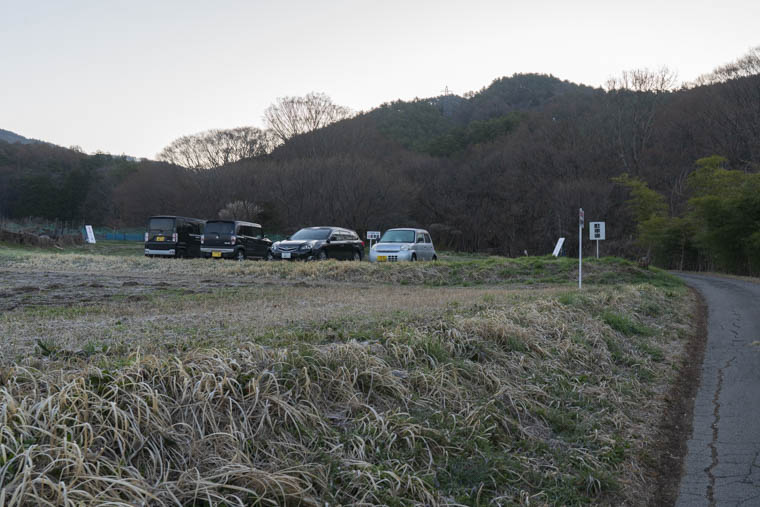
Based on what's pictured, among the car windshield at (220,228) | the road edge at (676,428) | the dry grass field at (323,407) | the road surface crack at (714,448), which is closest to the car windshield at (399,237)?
the car windshield at (220,228)

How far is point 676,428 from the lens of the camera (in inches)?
198

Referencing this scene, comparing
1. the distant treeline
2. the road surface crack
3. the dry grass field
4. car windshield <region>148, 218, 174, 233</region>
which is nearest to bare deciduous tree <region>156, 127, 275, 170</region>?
the distant treeline

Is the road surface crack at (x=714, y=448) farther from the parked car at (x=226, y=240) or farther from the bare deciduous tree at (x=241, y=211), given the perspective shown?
the bare deciduous tree at (x=241, y=211)

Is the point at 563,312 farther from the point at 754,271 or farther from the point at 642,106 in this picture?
the point at 642,106

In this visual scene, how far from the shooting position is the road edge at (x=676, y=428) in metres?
3.92

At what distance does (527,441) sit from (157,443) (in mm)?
2610

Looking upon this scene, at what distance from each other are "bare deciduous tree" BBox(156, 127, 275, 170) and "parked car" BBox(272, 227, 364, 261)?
42.2m

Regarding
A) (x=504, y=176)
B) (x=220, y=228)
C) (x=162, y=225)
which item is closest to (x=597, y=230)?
(x=220, y=228)

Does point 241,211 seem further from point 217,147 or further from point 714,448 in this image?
point 714,448

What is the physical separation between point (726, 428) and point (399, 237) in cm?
1685

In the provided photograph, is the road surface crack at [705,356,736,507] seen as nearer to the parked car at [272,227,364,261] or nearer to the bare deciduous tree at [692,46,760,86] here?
the parked car at [272,227,364,261]

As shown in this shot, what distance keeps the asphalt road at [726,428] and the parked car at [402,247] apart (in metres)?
11.8

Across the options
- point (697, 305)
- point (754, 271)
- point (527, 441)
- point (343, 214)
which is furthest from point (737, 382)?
point (343, 214)

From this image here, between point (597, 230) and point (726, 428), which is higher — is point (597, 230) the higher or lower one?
the higher one
